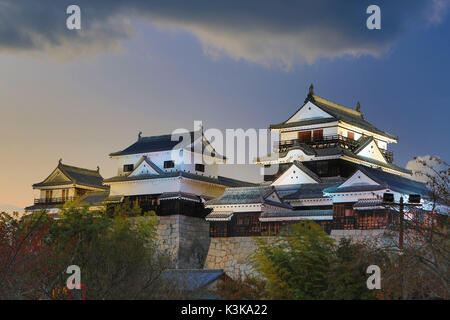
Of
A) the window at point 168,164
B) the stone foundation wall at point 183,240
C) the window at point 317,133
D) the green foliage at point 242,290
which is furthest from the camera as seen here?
the window at point 317,133

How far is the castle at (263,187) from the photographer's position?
39.3 metres

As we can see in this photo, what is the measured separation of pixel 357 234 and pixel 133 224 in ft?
47.5

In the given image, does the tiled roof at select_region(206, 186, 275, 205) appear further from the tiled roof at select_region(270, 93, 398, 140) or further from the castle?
the tiled roof at select_region(270, 93, 398, 140)

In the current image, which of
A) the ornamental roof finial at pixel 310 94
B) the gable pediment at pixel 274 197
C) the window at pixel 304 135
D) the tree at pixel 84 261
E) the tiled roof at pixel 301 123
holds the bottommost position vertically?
the tree at pixel 84 261

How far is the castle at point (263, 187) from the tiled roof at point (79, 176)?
63 centimetres

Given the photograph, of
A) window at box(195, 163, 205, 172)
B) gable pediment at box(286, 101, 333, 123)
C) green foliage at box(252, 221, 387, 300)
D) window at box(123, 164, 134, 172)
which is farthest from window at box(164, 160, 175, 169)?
green foliage at box(252, 221, 387, 300)

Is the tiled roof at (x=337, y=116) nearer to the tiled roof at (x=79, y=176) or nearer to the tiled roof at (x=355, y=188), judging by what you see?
the tiled roof at (x=355, y=188)

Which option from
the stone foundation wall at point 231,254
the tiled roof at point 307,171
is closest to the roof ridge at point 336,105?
the tiled roof at point 307,171

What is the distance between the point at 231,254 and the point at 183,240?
425 cm

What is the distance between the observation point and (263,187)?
43.3 metres

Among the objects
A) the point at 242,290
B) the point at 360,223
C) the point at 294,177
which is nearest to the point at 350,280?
the point at 242,290

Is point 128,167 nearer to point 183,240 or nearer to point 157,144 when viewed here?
point 157,144
